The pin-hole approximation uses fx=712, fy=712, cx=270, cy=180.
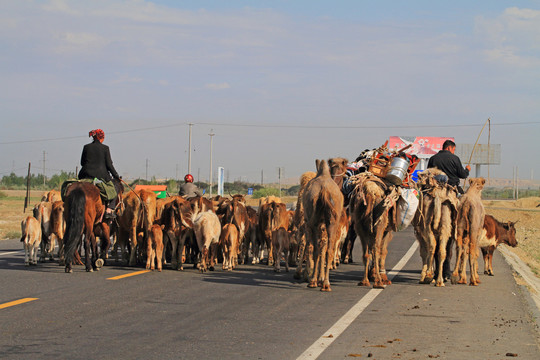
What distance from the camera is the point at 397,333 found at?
8.70 m

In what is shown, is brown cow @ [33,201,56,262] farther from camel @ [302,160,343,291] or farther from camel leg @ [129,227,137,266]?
camel @ [302,160,343,291]

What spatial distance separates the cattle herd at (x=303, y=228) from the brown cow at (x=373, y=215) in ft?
0.06

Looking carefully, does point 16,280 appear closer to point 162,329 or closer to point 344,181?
point 162,329

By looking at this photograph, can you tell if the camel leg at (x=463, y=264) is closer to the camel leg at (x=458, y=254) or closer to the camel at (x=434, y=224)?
the camel leg at (x=458, y=254)

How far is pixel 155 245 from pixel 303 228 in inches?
123

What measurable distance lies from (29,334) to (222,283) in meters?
5.20

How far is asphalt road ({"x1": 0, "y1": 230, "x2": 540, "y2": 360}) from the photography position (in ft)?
25.2

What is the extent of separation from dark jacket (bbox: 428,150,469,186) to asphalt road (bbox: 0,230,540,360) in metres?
2.28

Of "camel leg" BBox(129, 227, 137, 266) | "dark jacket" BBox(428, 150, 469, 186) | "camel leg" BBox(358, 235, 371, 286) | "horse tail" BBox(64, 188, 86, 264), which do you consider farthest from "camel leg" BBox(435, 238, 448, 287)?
"horse tail" BBox(64, 188, 86, 264)

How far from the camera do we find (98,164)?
1549cm

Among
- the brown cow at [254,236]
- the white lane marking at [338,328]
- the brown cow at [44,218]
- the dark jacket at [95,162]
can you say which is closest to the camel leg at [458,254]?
the white lane marking at [338,328]

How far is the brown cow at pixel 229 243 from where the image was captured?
15102 millimetres

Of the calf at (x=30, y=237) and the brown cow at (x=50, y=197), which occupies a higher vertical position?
the brown cow at (x=50, y=197)

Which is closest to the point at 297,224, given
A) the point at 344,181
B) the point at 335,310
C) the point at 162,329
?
the point at 344,181
